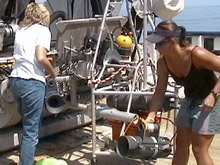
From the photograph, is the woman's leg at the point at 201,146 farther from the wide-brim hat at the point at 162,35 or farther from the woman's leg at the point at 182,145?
the wide-brim hat at the point at 162,35

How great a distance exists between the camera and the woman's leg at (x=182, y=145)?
144 inches

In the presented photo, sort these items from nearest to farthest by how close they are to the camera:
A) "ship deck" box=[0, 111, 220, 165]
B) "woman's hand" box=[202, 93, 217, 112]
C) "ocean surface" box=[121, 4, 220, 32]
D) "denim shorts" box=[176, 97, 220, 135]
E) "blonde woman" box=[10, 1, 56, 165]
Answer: "woman's hand" box=[202, 93, 217, 112] → "denim shorts" box=[176, 97, 220, 135] → "blonde woman" box=[10, 1, 56, 165] → "ship deck" box=[0, 111, 220, 165] → "ocean surface" box=[121, 4, 220, 32]

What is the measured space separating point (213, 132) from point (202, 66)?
503 millimetres

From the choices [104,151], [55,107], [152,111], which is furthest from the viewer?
[55,107]

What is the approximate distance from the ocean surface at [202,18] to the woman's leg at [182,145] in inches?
309

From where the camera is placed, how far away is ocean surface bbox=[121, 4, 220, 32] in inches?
466

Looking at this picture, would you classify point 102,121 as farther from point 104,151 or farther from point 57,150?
point 104,151

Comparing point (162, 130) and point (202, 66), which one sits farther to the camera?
point (162, 130)

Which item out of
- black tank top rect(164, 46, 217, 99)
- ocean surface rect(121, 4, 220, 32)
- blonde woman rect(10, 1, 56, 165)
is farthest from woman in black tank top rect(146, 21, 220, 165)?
ocean surface rect(121, 4, 220, 32)

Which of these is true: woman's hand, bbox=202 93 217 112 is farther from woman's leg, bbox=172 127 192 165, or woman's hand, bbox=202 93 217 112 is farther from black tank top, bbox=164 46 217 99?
woman's leg, bbox=172 127 192 165

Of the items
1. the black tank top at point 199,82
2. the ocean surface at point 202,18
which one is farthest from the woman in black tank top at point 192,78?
the ocean surface at point 202,18

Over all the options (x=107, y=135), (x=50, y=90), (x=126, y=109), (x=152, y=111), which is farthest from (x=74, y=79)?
(x=152, y=111)

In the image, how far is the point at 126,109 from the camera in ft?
15.1

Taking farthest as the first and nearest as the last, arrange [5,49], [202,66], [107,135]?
[107,135] → [5,49] → [202,66]
